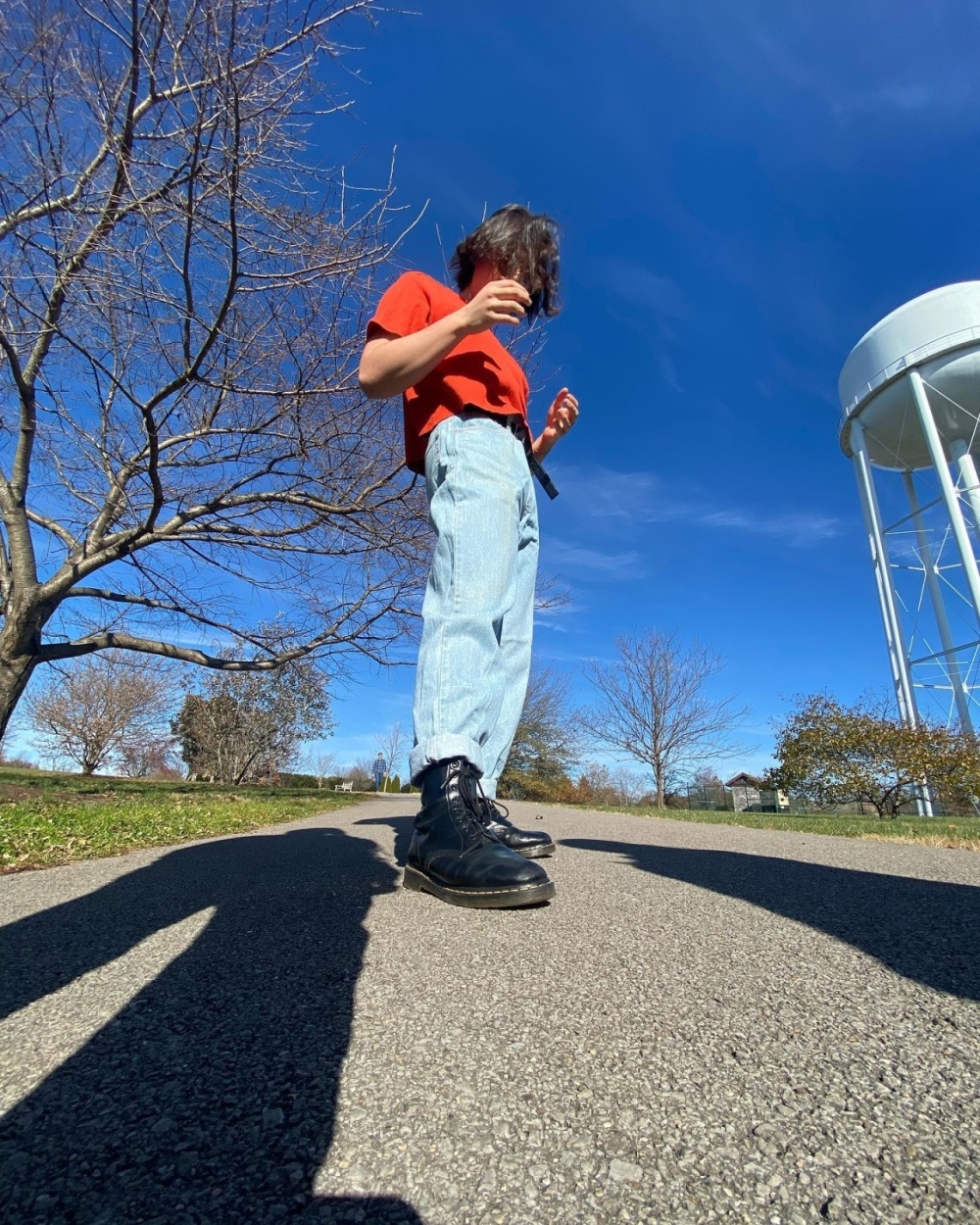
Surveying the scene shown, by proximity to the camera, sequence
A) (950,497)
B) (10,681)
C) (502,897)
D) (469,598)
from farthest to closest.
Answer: (950,497) → (10,681) → (469,598) → (502,897)

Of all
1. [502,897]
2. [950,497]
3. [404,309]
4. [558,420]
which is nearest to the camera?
[502,897]

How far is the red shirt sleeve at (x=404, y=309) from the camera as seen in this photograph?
1.76 metres

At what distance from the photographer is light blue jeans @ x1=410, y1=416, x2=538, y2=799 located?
1.53 metres

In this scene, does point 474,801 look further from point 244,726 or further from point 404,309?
point 244,726

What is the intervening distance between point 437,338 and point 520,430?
48cm

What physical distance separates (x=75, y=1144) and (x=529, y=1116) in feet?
1.31

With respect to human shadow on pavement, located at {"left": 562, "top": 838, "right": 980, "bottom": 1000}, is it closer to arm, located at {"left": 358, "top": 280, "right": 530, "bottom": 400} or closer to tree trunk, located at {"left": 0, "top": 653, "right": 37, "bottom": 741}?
arm, located at {"left": 358, "top": 280, "right": 530, "bottom": 400}

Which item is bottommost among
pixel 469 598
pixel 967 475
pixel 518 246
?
pixel 469 598

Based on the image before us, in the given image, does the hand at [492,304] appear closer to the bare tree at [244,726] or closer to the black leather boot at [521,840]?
the black leather boot at [521,840]

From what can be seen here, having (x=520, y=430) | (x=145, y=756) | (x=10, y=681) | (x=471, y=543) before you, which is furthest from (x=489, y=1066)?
(x=145, y=756)

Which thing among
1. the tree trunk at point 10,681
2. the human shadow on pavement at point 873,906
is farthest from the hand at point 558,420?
the tree trunk at point 10,681

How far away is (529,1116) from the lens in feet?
1.93

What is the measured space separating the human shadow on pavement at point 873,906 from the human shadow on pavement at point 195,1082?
902 millimetres

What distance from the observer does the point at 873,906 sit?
1458 millimetres
